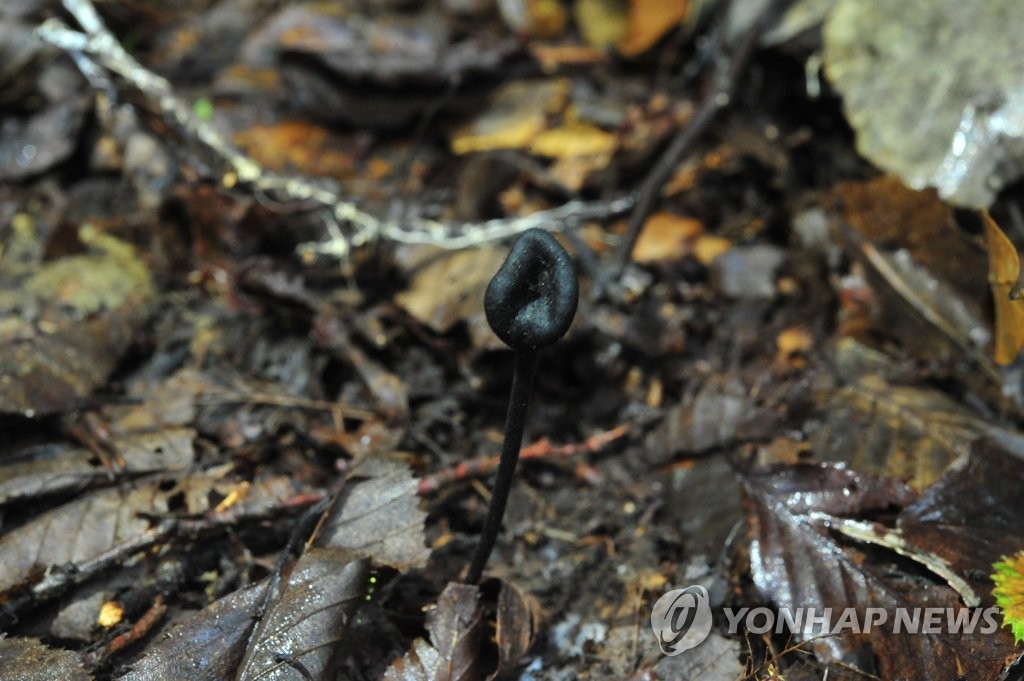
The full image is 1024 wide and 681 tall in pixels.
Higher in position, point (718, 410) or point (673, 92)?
point (673, 92)

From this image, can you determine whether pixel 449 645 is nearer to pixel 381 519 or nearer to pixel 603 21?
pixel 381 519

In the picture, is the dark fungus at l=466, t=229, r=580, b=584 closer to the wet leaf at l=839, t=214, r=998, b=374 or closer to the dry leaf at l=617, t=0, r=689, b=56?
the wet leaf at l=839, t=214, r=998, b=374

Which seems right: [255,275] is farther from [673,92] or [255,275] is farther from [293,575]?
[673,92]

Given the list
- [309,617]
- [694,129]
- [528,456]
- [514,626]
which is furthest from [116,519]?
[694,129]

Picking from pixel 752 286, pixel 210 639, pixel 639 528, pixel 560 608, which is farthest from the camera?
pixel 752 286

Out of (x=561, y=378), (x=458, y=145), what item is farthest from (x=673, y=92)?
(x=561, y=378)

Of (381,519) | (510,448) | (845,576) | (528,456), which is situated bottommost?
(528,456)

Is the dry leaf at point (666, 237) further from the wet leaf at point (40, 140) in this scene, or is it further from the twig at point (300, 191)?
the wet leaf at point (40, 140)
